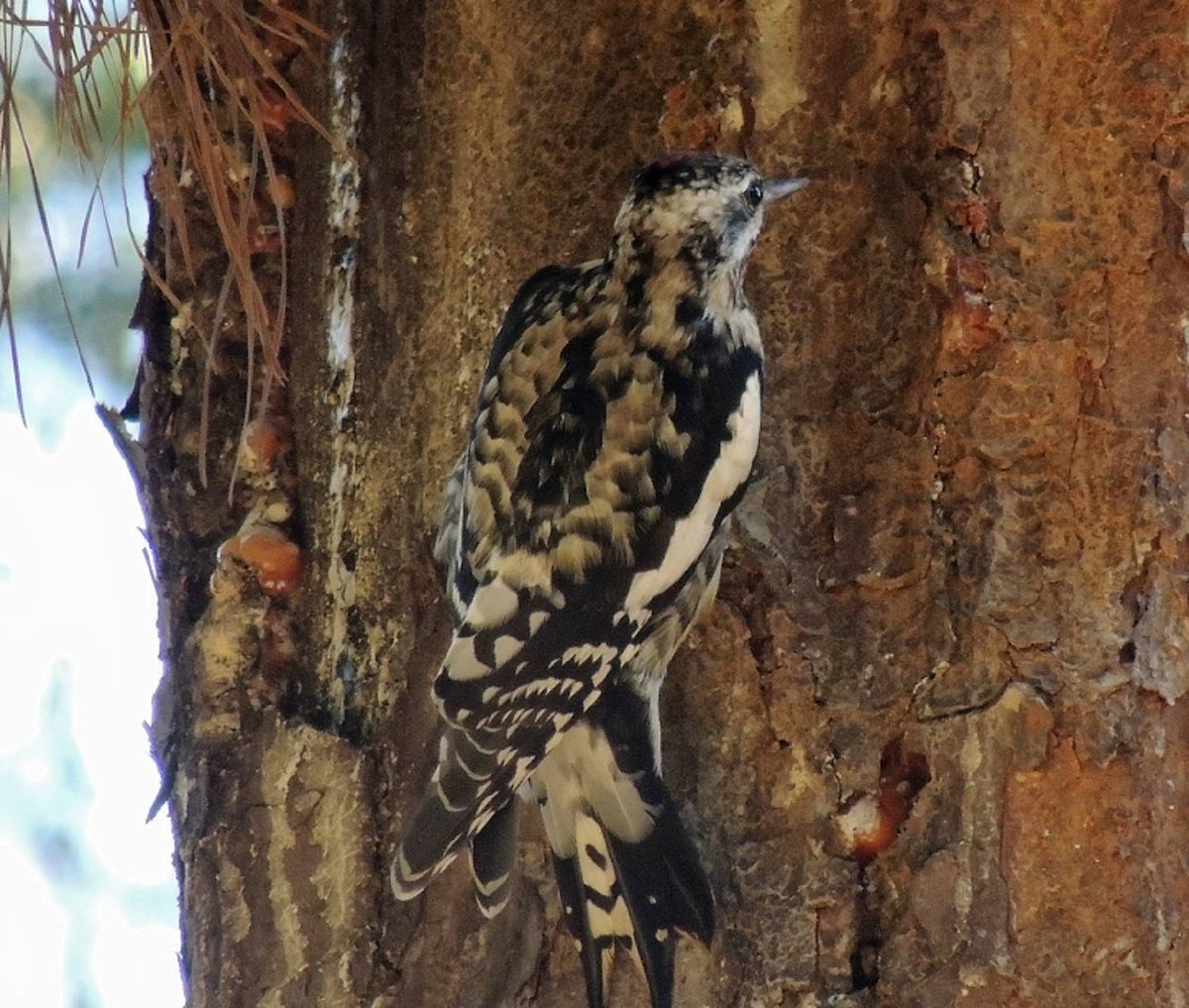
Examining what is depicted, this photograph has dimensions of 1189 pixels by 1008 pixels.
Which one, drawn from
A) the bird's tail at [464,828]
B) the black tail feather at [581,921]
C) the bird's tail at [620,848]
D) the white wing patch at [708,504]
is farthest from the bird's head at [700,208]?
the black tail feather at [581,921]

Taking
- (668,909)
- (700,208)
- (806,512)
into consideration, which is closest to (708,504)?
(806,512)

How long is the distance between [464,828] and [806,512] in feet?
1.83

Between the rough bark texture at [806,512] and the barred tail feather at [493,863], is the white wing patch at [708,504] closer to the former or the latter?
the rough bark texture at [806,512]

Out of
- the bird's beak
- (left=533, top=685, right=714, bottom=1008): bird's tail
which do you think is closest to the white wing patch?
(left=533, top=685, right=714, bottom=1008): bird's tail

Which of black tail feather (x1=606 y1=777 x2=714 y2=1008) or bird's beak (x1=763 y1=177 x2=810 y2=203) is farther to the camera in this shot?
bird's beak (x1=763 y1=177 x2=810 y2=203)

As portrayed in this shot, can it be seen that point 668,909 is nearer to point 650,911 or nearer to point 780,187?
point 650,911

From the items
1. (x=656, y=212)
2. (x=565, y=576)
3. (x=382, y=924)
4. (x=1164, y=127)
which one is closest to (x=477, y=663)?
(x=565, y=576)

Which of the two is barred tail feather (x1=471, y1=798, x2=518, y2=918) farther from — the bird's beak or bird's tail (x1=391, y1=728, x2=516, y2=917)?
the bird's beak

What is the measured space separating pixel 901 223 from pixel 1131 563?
494mm

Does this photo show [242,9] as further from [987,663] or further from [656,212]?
[987,663]

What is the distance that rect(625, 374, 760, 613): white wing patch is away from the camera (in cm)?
198

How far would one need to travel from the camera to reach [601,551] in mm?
2012

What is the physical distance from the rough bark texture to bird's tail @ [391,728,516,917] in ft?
0.21

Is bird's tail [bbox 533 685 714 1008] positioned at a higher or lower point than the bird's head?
lower
